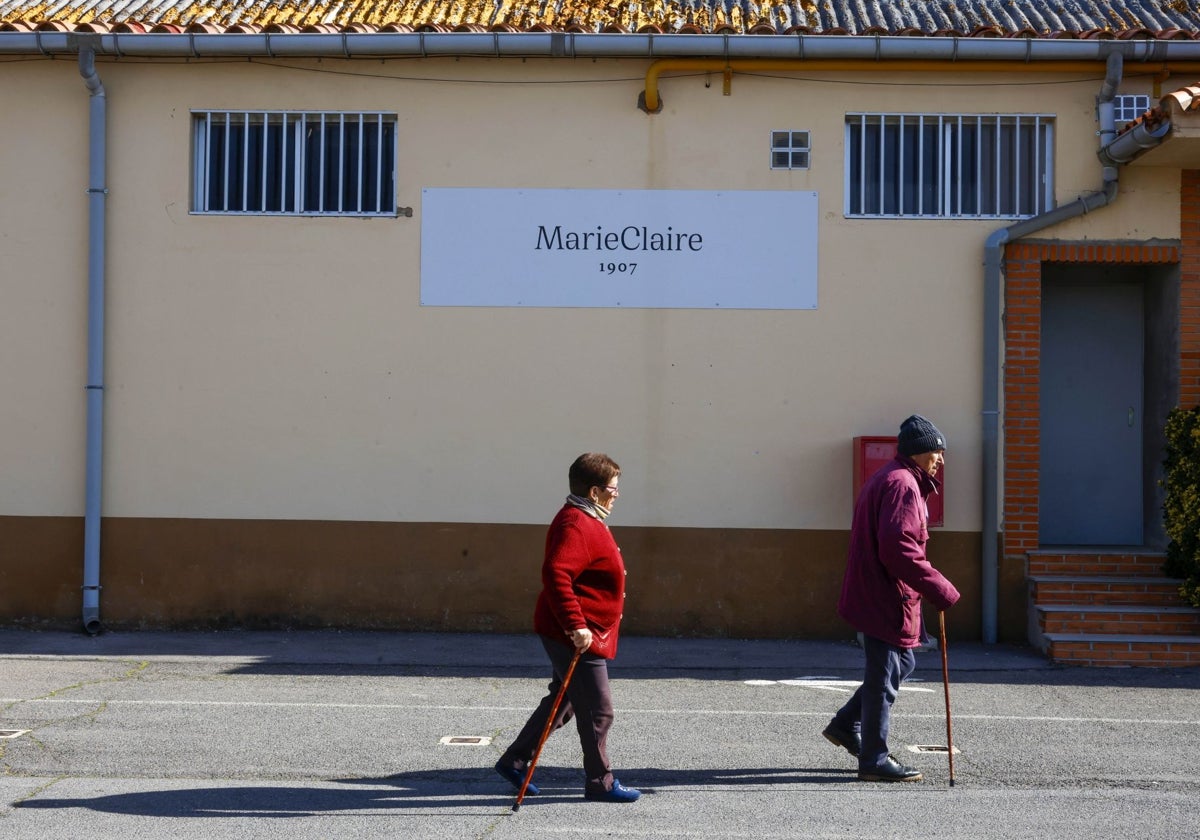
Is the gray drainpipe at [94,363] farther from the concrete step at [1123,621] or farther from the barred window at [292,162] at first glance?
the concrete step at [1123,621]

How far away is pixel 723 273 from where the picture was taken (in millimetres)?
10727

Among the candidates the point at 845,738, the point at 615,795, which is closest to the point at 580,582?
the point at 615,795

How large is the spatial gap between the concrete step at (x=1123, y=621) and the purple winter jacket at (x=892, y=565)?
162 inches

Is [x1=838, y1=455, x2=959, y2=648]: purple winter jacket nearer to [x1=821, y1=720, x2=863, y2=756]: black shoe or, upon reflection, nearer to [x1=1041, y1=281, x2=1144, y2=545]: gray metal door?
[x1=821, y1=720, x2=863, y2=756]: black shoe

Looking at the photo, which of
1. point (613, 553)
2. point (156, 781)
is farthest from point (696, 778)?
point (156, 781)

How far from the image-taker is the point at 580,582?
5.89 metres

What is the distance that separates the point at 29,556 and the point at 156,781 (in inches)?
210

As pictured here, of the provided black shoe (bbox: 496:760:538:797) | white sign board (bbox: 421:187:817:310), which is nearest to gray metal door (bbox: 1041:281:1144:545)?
white sign board (bbox: 421:187:817:310)

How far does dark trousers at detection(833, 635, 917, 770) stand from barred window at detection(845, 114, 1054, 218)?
5.38m

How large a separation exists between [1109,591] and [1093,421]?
1.83m

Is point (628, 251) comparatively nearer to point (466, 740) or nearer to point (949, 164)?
point (949, 164)

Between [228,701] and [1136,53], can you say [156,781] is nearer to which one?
[228,701]

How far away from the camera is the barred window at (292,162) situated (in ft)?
36.0

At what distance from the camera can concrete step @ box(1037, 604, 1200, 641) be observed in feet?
32.3
